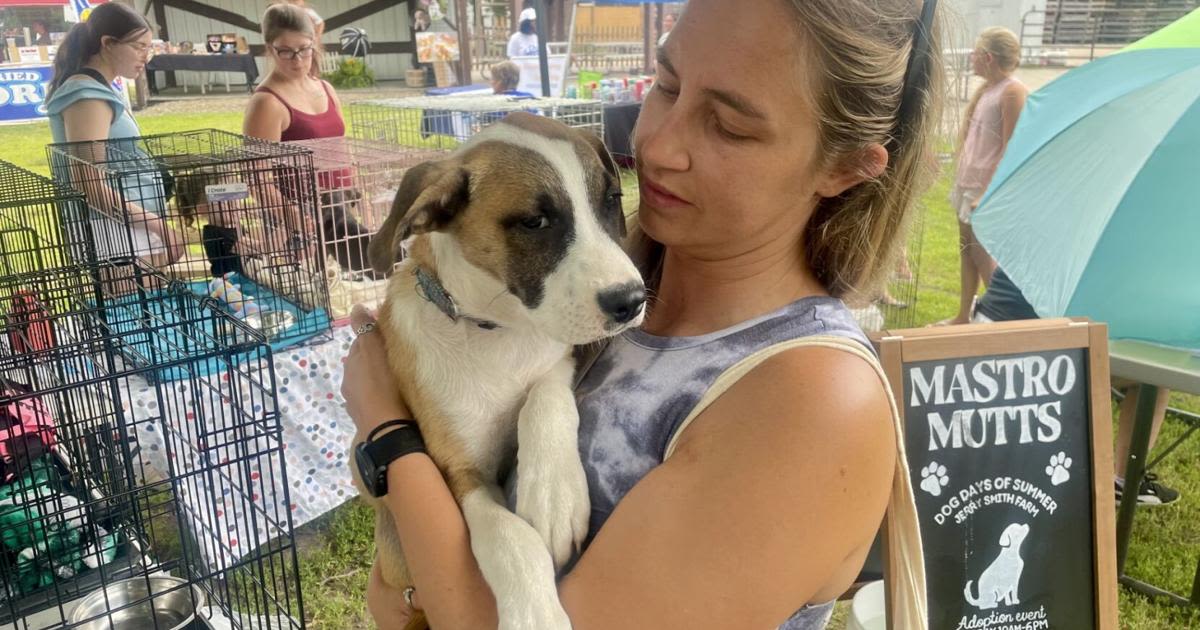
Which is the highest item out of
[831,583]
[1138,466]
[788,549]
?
[788,549]

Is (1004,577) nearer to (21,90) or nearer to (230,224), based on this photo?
(230,224)

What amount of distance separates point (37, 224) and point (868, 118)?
323 cm

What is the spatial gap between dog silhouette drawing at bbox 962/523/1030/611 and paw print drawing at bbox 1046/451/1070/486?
153mm

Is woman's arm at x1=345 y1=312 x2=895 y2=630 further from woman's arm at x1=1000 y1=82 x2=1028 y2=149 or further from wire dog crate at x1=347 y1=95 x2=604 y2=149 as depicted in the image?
woman's arm at x1=1000 y1=82 x2=1028 y2=149

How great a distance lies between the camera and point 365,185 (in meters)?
3.98

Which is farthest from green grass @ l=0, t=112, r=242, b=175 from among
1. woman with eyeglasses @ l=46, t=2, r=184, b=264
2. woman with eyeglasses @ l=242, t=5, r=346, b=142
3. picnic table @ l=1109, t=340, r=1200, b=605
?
picnic table @ l=1109, t=340, r=1200, b=605

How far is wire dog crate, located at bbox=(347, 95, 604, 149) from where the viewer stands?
4.89 meters

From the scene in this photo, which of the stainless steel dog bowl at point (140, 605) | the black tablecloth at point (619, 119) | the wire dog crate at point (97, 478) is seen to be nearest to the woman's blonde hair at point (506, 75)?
the black tablecloth at point (619, 119)

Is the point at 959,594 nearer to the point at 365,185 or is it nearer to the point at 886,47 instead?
the point at 886,47

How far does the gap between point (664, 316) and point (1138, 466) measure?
262cm

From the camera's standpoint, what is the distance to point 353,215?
13.3ft

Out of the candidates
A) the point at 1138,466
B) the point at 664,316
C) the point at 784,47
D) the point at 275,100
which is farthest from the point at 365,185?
the point at 1138,466

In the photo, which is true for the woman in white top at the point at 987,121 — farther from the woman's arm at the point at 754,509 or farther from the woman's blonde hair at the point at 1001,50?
the woman's arm at the point at 754,509

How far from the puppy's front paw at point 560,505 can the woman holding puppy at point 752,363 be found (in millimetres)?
27
